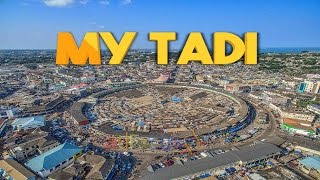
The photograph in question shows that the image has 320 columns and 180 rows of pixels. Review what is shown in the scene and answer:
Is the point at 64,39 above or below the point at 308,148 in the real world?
above

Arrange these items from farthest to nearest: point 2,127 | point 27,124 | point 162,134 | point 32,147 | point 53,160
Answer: point 2,127
point 27,124
point 162,134
point 32,147
point 53,160

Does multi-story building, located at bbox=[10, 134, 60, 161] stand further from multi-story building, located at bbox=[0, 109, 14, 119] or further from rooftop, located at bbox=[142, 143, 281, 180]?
rooftop, located at bbox=[142, 143, 281, 180]

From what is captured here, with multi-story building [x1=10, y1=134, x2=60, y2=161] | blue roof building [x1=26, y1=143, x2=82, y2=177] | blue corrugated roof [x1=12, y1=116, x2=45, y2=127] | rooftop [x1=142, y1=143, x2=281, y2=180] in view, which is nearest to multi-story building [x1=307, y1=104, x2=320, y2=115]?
rooftop [x1=142, y1=143, x2=281, y2=180]

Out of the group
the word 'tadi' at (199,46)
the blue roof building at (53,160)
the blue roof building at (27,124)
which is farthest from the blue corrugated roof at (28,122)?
the word 'tadi' at (199,46)

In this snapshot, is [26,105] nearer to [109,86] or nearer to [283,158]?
[109,86]

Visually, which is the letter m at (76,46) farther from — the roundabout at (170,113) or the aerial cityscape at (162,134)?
the roundabout at (170,113)

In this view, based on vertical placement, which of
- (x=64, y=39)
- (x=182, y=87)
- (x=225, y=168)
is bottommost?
(x=225, y=168)

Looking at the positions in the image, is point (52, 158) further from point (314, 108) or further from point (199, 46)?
point (314, 108)

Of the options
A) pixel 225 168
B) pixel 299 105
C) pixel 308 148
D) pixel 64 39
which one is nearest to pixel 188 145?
pixel 225 168

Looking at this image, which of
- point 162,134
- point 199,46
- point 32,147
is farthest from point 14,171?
point 199,46
